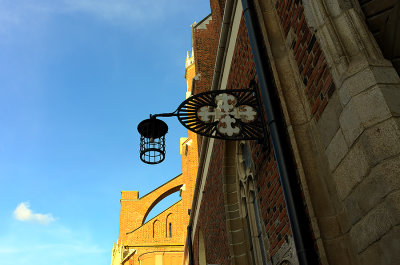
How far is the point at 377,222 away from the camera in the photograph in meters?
2.28

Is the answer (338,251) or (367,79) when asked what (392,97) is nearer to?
(367,79)

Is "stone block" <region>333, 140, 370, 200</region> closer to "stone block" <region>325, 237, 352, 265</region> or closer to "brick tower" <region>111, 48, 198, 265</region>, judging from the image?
"stone block" <region>325, 237, 352, 265</region>

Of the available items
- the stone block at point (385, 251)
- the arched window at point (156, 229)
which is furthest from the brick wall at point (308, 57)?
the arched window at point (156, 229)

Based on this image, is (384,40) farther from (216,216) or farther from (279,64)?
(216,216)

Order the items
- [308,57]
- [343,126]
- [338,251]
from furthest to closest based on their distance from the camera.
→ [308,57]
[338,251]
[343,126]

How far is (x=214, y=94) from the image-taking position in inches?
192

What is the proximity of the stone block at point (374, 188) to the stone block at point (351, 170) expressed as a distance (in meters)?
0.05

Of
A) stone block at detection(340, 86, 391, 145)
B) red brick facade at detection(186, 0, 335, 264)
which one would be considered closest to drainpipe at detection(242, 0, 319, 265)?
red brick facade at detection(186, 0, 335, 264)

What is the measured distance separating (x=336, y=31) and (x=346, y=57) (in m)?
0.28

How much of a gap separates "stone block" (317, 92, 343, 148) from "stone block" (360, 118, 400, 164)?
48cm

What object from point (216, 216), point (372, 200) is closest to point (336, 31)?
point (372, 200)

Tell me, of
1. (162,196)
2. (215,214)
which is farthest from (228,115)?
Answer: (162,196)

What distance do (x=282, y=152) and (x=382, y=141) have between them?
138cm

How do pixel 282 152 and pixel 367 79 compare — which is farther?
pixel 282 152
